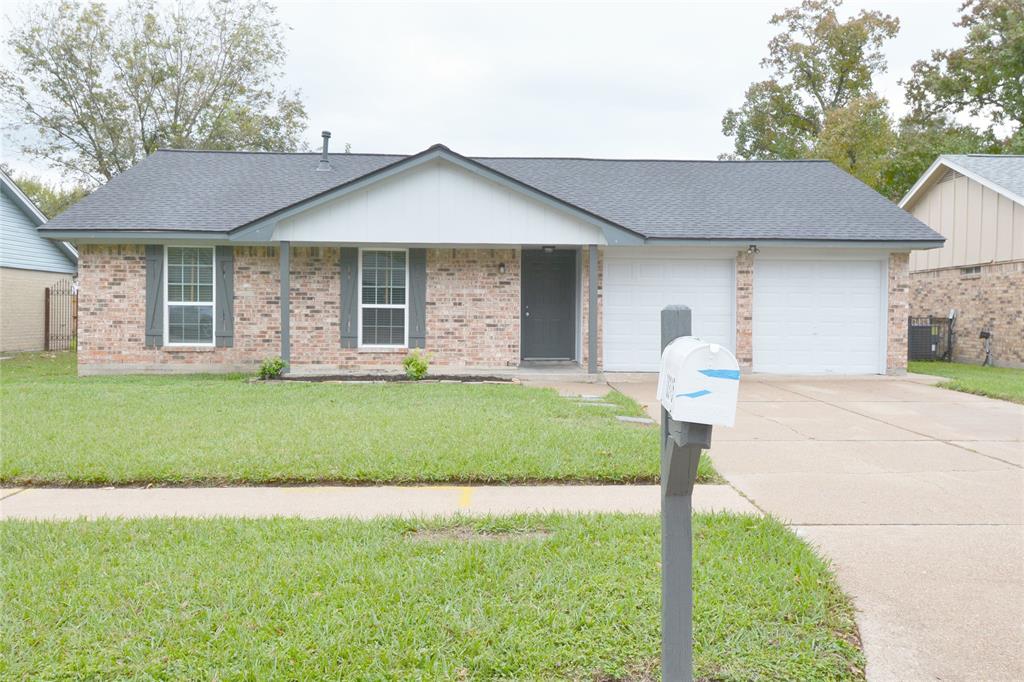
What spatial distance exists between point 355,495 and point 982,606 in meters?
3.81

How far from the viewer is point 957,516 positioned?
16.6 ft

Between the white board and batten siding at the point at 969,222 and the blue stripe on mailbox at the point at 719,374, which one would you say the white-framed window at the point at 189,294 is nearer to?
the blue stripe on mailbox at the point at 719,374

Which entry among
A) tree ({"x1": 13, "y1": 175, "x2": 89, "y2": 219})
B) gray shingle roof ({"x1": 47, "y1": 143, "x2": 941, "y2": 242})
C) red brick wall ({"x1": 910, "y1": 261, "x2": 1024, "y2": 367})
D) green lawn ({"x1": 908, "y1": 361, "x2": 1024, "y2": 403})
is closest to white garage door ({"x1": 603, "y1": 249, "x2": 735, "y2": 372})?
gray shingle roof ({"x1": 47, "y1": 143, "x2": 941, "y2": 242})

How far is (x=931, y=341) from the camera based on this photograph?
802 inches

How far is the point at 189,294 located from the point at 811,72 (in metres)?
29.7

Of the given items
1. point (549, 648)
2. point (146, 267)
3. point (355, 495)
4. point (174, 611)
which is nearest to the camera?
point (549, 648)

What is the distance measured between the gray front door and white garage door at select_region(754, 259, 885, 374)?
3.83m

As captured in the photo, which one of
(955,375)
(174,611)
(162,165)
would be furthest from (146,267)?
(955,375)

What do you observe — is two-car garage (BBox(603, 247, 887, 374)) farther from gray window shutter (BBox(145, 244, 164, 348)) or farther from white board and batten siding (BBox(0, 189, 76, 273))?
white board and batten siding (BBox(0, 189, 76, 273))

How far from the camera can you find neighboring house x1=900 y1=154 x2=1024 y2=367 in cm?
1798

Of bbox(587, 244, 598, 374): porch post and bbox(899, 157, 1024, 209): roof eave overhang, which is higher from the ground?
bbox(899, 157, 1024, 209): roof eave overhang

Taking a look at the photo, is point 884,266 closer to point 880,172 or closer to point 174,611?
point 174,611

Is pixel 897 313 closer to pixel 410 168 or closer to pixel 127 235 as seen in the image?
pixel 410 168

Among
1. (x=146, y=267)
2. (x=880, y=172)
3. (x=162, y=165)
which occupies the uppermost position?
(x=880, y=172)
